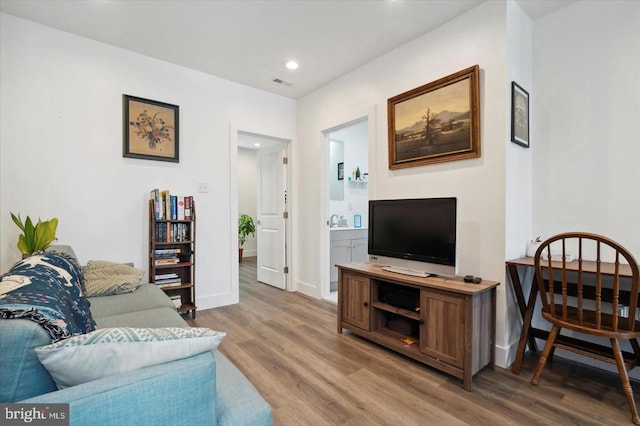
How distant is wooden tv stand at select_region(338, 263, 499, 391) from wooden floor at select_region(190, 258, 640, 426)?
113 millimetres

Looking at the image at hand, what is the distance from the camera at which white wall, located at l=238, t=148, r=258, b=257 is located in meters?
7.41

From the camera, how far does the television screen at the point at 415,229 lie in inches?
88.4

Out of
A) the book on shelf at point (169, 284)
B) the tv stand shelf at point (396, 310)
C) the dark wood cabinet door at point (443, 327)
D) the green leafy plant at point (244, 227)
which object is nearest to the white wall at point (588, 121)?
the dark wood cabinet door at point (443, 327)

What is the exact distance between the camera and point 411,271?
2465mm

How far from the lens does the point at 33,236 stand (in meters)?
2.36

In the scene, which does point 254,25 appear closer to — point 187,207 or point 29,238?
point 187,207

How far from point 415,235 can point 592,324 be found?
1.17 metres

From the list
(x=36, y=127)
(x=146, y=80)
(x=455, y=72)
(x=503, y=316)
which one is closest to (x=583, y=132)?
(x=455, y=72)

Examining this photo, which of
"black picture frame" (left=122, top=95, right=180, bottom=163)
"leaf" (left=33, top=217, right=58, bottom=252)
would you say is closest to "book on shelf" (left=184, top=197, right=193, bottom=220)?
"black picture frame" (left=122, top=95, right=180, bottom=163)

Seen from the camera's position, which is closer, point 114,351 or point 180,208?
point 114,351

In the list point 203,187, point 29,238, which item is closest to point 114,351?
point 29,238

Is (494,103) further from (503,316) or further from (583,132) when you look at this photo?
(503,316)

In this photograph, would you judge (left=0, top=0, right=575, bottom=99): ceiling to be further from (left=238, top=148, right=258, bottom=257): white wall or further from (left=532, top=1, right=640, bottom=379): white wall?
(left=238, top=148, right=258, bottom=257): white wall

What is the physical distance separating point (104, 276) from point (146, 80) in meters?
2.08
